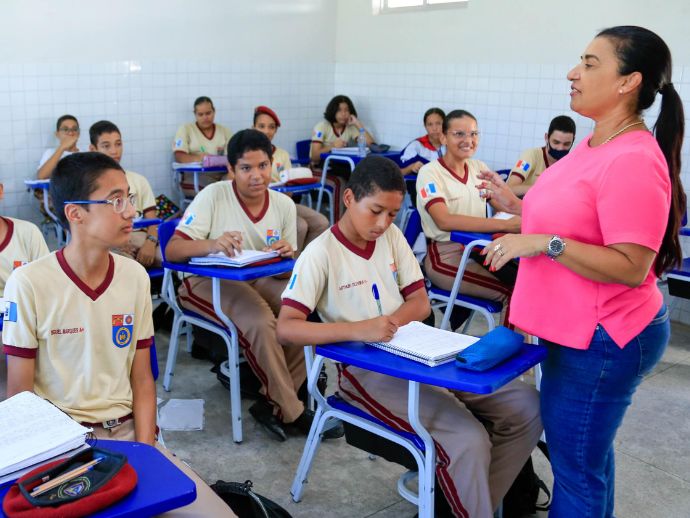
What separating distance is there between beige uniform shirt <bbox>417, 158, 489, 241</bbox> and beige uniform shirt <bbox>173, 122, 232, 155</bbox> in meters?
3.01

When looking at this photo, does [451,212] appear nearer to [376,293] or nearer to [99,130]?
[376,293]

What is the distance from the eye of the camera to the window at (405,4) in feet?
20.3

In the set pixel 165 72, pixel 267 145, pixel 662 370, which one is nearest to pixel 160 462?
pixel 267 145

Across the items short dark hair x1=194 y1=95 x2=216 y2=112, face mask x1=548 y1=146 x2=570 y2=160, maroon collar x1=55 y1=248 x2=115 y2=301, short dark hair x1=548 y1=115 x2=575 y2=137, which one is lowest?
maroon collar x1=55 y1=248 x2=115 y2=301

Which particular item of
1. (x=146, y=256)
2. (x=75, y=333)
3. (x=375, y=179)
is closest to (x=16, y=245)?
(x=75, y=333)

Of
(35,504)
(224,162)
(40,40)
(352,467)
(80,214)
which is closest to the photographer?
(35,504)

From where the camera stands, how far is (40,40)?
5266 mm

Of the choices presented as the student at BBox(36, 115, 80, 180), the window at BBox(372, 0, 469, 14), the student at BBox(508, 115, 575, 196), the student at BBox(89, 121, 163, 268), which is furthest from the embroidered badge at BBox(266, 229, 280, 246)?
the window at BBox(372, 0, 469, 14)

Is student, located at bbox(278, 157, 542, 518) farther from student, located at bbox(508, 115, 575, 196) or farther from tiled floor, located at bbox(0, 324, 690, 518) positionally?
student, located at bbox(508, 115, 575, 196)

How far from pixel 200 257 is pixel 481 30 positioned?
4031 millimetres

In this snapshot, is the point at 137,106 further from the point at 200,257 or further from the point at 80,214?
the point at 80,214

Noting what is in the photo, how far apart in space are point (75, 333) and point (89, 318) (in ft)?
0.16

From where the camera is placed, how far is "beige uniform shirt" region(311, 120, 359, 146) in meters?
6.91

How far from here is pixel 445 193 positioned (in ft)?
12.0
